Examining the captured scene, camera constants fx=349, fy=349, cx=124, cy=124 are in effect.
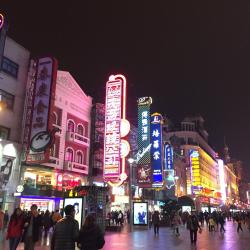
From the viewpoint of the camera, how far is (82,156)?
44.0 m

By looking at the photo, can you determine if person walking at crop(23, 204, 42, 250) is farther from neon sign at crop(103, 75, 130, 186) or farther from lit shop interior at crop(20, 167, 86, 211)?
neon sign at crop(103, 75, 130, 186)

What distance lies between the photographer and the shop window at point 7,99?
109 feet

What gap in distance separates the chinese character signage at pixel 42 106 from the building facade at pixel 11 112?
5.50 feet

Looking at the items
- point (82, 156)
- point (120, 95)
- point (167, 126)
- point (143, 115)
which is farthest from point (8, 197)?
point (167, 126)

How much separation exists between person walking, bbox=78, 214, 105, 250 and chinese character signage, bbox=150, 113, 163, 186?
46022 mm

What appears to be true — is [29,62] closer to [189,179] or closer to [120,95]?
[120,95]

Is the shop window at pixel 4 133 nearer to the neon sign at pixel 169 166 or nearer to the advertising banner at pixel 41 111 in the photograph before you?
the advertising banner at pixel 41 111

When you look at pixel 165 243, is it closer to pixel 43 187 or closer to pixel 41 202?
pixel 43 187

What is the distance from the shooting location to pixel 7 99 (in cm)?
3378

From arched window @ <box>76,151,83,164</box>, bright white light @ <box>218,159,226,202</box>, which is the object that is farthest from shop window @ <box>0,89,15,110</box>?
bright white light @ <box>218,159,226,202</box>

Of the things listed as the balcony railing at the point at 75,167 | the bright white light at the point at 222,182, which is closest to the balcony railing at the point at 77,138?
the balcony railing at the point at 75,167

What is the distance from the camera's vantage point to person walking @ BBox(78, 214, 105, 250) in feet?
23.6

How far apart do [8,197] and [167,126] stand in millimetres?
73881

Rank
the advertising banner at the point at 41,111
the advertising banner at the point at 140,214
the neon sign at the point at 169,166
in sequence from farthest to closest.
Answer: the neon sign at the point at 169,166 → the advertising banner at the point at 41,111 → the advertising banner at the point at 140,214
